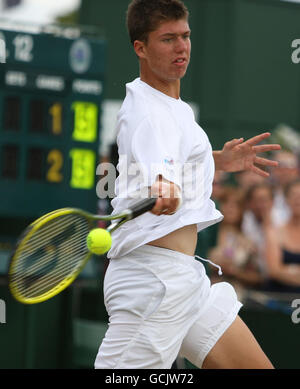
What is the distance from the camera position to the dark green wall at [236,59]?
1546cm

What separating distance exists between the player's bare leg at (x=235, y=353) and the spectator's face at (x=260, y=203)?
4.06 metres

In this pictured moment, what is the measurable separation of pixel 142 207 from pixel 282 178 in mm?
6323

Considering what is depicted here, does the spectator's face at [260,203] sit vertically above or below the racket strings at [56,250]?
below

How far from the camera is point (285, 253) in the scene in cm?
739

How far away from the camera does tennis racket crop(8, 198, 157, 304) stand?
11.1 ft

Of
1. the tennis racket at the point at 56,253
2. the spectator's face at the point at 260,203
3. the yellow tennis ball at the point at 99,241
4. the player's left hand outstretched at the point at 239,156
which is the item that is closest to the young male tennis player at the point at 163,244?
the tennis racket at the point at 56,253

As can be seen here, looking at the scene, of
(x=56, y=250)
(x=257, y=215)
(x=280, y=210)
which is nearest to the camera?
(x=56, y=250)

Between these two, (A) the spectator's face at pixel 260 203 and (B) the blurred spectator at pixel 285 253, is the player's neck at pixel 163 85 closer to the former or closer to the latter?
(B) the blurred spectator at pixel 285 253

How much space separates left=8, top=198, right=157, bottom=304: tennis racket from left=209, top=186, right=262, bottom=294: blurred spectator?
369cm

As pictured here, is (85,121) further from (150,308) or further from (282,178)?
(150,308)

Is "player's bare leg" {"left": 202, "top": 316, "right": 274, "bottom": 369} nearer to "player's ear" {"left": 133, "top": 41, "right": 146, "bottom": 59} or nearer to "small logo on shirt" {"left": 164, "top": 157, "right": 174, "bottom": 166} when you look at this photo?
"small logo on shirt" {"left": 164, "top": 157, "right": 174, "bottom": 166}

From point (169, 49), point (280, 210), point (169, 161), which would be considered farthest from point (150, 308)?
point (280, 210)
